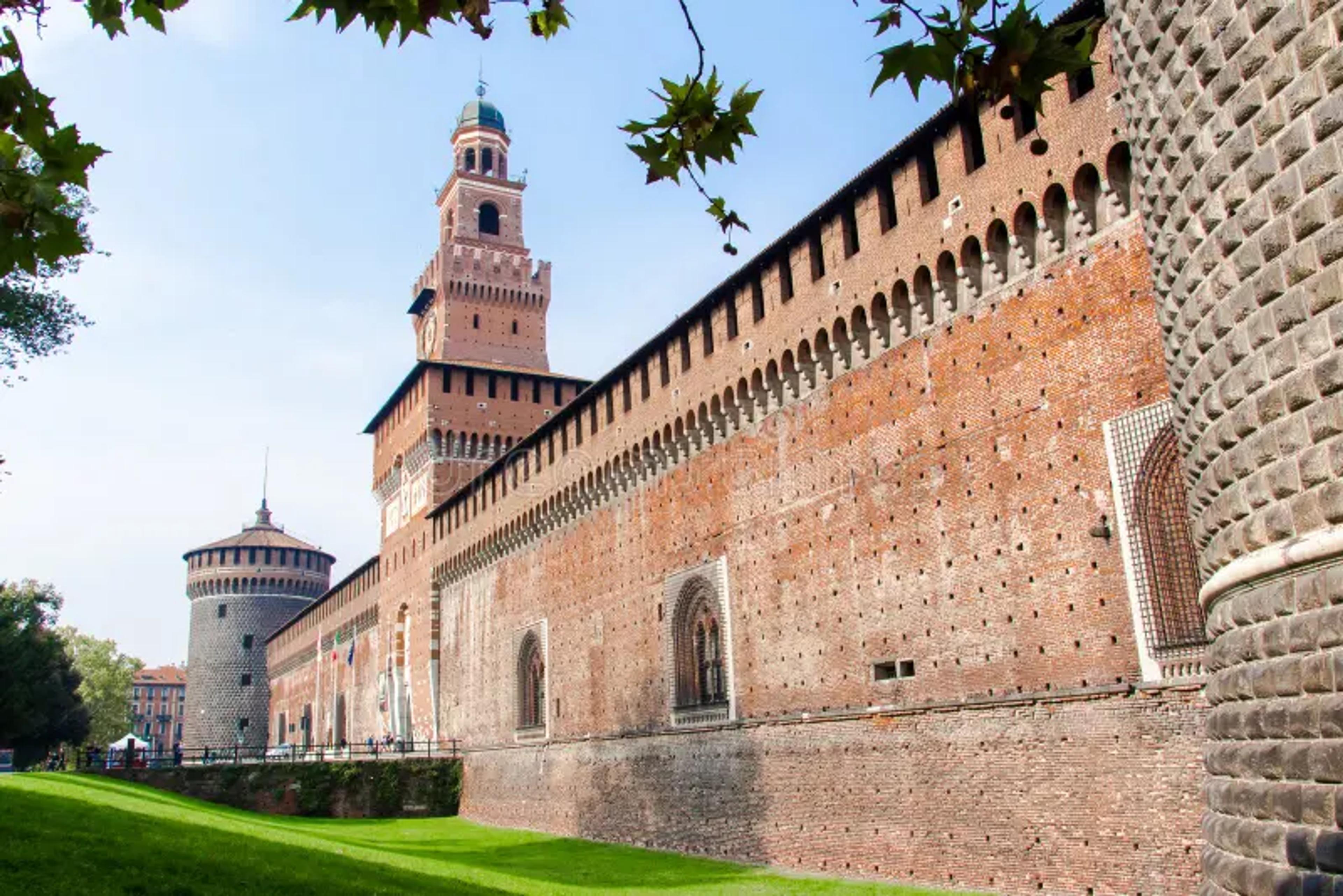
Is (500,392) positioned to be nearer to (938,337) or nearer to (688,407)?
(688,407)

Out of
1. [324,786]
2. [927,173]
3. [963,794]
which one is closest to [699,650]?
[963,794]

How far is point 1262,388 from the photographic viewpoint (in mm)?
4293

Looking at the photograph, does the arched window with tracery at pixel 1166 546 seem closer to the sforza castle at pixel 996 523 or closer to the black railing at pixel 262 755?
the sforza castle at pixel 996 523

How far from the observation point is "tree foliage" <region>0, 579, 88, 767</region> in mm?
→ 30094

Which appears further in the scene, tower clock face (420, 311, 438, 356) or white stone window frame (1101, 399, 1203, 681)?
tower clock face (420, 311, 438, 356)

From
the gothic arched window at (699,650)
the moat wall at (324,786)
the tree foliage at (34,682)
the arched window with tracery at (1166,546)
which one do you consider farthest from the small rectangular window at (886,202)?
the tree foliage at (34,682)

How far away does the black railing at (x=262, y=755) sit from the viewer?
25141mm

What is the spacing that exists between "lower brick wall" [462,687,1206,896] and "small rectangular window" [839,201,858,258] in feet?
18.3

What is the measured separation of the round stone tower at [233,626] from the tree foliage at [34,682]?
30.9 feet

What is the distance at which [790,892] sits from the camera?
11.7m

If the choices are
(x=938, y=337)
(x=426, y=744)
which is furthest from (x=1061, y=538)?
(x=426, y=744)

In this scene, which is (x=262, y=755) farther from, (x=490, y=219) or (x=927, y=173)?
(x=927, y=173)

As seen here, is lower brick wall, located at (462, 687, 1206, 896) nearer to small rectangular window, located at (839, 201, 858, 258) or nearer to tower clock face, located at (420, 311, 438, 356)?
small rectangular window, located at (839, 201, 858, 258)

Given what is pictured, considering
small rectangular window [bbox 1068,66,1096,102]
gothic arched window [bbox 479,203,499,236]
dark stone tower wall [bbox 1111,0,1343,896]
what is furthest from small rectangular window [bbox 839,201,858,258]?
gothic arched window [bbox 479,203,499,236]
